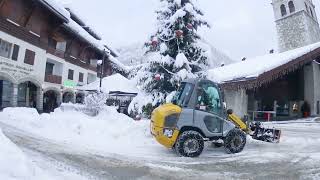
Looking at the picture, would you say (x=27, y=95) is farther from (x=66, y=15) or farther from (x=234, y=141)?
(x=234, y=141)

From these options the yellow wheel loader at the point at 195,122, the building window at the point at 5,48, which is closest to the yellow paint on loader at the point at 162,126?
the yellow wheel loader at the point at 195,122

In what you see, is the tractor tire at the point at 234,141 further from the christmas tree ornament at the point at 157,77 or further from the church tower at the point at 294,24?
the church tower at the point at 294,24

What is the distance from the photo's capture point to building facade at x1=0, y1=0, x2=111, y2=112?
2614 cm

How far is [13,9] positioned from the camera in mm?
26438

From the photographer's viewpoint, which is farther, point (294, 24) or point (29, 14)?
point (294, 24)

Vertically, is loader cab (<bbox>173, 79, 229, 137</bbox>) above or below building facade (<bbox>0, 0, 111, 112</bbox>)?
below

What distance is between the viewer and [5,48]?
2562cm

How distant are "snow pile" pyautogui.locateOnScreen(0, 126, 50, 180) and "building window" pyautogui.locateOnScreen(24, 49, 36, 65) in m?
22.7

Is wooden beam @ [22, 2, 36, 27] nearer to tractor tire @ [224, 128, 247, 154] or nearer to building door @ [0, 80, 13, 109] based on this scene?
building door @ [0, 80, 13, 109]

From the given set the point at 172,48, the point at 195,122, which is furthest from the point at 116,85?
the point at 195,122

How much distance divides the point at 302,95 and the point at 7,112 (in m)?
23.2

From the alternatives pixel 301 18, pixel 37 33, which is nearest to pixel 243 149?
pixel 37 33

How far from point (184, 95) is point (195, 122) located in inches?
37.3

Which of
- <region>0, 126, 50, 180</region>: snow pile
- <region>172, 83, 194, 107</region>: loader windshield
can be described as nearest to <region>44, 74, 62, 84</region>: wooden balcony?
<region>172, 83, 194, 107</region>: loader windshield
